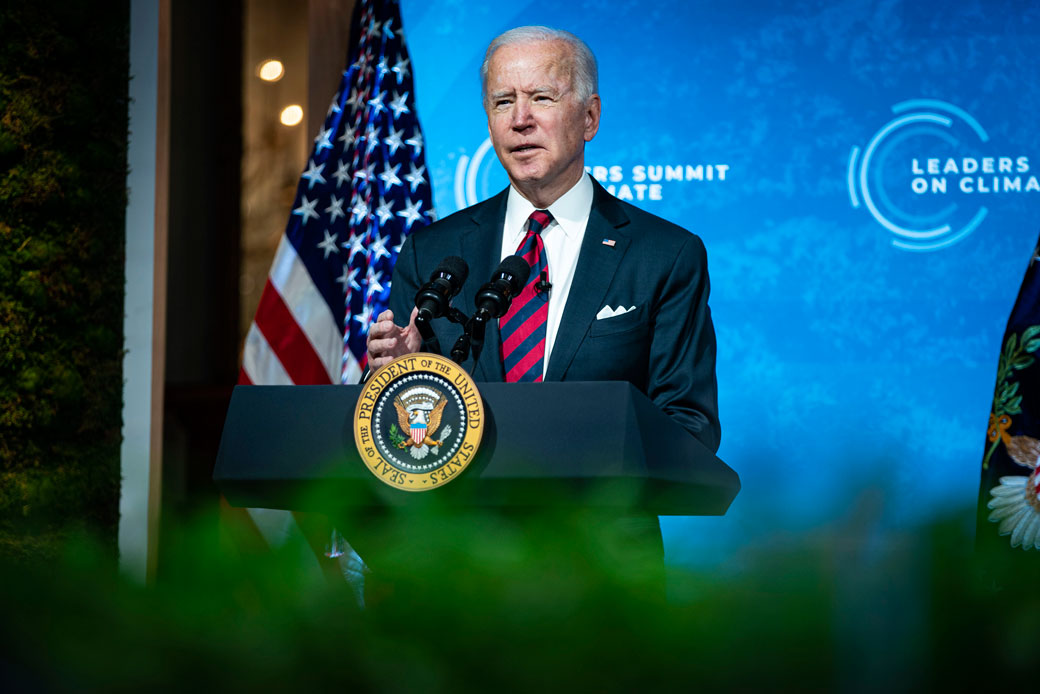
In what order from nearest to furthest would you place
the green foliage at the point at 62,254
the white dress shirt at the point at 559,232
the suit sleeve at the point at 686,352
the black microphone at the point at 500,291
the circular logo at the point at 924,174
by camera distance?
1. the black microphone at the point at 500,291
2. the suit sleeve at the point at 686,352
3. the white dress shirt at the point at 559,232
4. the green foliage at the point at 62,254
5. the circular logo at the point at 924,174

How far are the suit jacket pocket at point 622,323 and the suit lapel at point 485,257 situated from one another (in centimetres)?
16

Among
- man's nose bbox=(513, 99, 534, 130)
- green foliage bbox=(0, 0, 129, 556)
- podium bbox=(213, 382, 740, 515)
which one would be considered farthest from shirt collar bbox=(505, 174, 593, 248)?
green foliage bbox=(0, 0, 129, 556)

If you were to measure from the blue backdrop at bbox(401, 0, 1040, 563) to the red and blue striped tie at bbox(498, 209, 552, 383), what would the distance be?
184 centimetres

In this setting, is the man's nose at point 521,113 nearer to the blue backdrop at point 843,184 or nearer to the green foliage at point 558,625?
the green foliage at point 558,625

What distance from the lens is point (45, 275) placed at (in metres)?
3.34

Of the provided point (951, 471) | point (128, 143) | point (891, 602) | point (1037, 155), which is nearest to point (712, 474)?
point (891, 602)

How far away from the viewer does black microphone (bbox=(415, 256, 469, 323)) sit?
4.03 feet

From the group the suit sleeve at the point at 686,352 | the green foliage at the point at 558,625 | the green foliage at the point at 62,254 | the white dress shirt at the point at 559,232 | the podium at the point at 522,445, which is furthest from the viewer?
the green foliage at the point at 62,254

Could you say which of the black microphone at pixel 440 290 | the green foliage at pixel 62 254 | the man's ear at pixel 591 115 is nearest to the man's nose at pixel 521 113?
the man's ear at pixel 591 115

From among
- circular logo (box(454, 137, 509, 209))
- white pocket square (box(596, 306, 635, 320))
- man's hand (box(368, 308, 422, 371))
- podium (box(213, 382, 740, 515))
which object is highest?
circular logo (box(454, 137, 509, 209))

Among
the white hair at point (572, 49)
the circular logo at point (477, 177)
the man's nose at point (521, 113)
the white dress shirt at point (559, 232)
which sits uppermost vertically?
the circular logo at point (477, 177)

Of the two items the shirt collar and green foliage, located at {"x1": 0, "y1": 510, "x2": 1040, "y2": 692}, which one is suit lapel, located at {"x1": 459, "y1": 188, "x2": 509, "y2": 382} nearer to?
the shirt collar

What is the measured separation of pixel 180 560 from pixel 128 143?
12.6 feet

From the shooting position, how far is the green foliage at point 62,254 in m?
3.26
